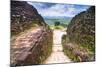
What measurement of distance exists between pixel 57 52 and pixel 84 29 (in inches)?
20.4

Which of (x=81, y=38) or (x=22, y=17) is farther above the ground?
(x=22, y=17)

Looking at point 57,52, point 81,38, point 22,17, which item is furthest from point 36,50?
point 81,38

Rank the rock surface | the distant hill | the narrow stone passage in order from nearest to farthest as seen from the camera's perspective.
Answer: the rock surface < the narrow stone passage < the distant hill

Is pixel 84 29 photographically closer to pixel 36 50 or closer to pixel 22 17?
pixel 36 50

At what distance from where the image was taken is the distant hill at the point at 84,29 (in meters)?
2.63

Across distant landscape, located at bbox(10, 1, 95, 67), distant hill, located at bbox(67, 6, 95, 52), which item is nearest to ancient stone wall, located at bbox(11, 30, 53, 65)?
distant landscape, located at bbox(10, 1, 95, 67)

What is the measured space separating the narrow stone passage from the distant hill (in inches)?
6.4

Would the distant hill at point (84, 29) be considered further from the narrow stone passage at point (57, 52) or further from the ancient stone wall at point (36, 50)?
the ancient stone wall at point (36, 50)

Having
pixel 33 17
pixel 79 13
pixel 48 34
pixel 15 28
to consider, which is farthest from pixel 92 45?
pixel 15 28

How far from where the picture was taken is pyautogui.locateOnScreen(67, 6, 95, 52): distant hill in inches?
104

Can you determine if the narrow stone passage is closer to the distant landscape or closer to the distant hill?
the distant landscape

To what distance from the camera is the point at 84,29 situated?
106 inches

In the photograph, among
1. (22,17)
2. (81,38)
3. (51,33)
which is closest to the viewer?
(22,17)
